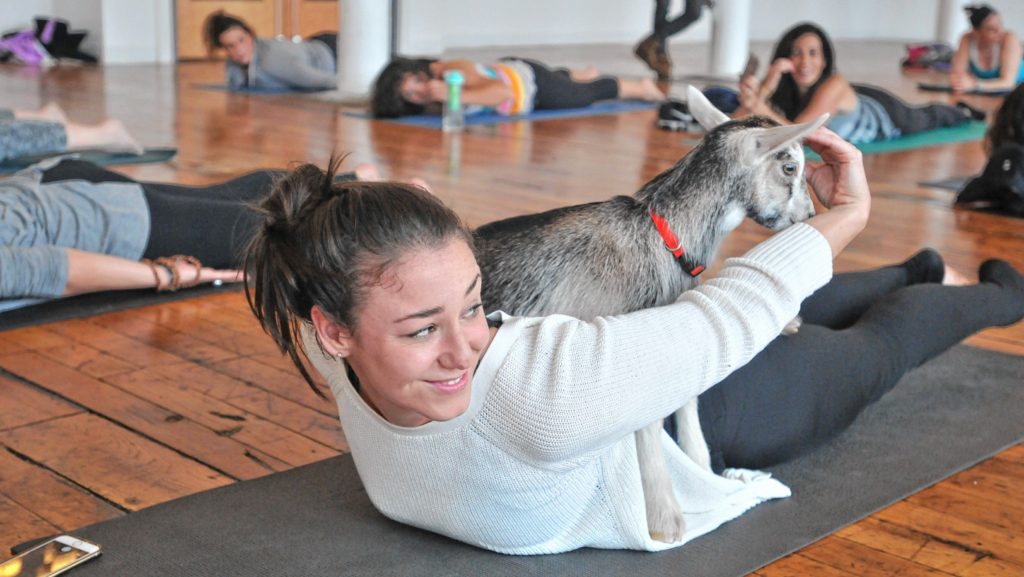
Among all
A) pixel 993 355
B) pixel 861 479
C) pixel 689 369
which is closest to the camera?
pixel 689 369

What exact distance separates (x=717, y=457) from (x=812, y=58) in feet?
14.7

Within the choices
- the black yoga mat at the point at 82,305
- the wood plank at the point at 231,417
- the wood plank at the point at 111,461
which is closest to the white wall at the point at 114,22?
the black yoga mat at the point at 82,305

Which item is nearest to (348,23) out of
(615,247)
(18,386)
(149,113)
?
(149,113)

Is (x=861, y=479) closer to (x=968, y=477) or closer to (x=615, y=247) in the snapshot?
(x=968, y=477)

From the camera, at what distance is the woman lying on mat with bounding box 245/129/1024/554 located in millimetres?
1471

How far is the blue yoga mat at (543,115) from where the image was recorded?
23.7 feet

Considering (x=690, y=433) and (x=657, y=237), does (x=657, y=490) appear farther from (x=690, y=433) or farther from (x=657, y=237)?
(x=657, y=237)

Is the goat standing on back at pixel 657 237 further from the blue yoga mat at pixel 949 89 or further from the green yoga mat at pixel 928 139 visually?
the blue yoga mat at pixel 949 89

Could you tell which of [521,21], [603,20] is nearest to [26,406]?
[521,21]

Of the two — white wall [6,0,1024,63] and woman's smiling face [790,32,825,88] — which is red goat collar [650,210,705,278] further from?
white wall [6,0,1024,63]

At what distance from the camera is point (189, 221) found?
3.43 m

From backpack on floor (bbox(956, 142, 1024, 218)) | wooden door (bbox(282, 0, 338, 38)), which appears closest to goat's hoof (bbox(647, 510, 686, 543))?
backpack on floor (bbox(956, 142, 1024, 218))

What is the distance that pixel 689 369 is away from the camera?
1614mm

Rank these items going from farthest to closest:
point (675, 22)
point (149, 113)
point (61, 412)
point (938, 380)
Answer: point (675, 22) < point (149, 113) < point (938, 380) < point (61, 412)
